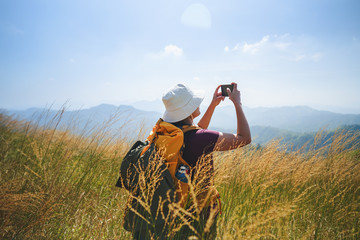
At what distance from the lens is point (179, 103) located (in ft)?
5.34

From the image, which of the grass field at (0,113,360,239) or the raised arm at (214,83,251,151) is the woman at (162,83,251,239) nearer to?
the raised arm at (214,83,251,151)

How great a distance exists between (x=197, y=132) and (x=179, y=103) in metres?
0.31

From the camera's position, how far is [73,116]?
3.89m

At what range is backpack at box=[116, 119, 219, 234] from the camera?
137 centimetres

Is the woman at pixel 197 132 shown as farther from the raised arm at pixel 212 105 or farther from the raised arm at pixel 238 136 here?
the raised arm at pixel 212 105

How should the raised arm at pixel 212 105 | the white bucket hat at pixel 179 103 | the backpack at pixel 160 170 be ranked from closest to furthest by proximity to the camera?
1. the backpack at pixel 160 170
2. the white bucket hat at pixel 179 103
3. the raised arm at pixel 212 105

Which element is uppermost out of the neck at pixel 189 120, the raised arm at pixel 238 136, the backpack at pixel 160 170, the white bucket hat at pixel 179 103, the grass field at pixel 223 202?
the white bucket hat at pixel 179 103

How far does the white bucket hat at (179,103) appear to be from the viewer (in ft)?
5.33

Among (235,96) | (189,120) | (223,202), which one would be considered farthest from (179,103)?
(223,202)

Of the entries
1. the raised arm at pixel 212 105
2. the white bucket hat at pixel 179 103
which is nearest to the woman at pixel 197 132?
the white bucket hat at pixel 179 103

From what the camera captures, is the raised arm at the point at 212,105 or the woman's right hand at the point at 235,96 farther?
the raised arm at the point at 212,105

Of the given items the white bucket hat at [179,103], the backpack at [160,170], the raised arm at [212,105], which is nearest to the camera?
the backpack at [160,170]

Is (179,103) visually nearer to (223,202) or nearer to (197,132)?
(197,132)

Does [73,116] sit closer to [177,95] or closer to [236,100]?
[177,95]
